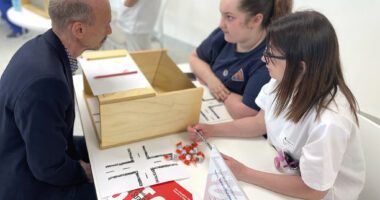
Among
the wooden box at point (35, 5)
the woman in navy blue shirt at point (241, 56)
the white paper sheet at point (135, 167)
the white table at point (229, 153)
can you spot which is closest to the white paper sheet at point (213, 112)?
the woman in navy blue shirt at point (241, 56)

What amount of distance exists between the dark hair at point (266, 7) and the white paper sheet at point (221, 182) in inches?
30.7

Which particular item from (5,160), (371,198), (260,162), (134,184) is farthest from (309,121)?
(5,160)

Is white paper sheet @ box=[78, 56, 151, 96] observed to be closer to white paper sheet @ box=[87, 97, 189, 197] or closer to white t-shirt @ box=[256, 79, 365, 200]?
white paper sheet @ box=[87, 97, 189, 197]

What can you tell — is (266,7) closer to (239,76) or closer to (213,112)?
(239,76)

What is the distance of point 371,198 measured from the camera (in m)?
1.13

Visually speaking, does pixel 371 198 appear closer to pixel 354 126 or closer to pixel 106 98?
pixel 354 126

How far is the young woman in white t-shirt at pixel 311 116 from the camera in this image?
0.89 meters

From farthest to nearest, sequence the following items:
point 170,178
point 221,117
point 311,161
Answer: point 221,117
point 170,178
point 311,161

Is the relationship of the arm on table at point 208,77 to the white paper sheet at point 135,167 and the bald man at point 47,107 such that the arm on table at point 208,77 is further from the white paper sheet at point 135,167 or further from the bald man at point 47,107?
the bald man at point 47,107

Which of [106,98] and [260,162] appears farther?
[260,162]

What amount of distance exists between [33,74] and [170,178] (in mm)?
492

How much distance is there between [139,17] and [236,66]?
1217 mm

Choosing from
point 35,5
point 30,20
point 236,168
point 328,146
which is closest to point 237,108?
point 236,168

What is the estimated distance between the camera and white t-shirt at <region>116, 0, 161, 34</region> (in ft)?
7.84
